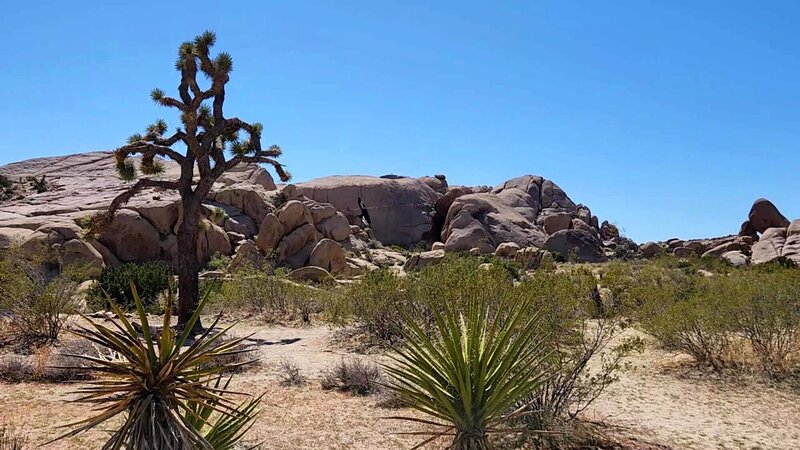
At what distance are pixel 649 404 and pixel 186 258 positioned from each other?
10821 mm

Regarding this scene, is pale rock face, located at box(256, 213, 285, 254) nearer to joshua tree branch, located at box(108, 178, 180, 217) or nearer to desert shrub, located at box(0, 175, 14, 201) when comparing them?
joshua tree branch, located at box(108, 178, 180, 217)

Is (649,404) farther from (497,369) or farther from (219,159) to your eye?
Result: (219,159)

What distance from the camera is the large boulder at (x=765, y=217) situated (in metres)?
41.5

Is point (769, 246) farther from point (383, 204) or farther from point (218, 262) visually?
point (218, 262)

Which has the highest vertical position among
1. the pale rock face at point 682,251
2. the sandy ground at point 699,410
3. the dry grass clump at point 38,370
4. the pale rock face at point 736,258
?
the pale rock face at point 682,251

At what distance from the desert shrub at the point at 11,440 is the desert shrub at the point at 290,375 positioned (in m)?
3.69

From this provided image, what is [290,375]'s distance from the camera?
905cm

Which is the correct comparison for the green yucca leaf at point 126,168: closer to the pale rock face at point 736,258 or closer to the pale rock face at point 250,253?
the pale rock face at point 250,253

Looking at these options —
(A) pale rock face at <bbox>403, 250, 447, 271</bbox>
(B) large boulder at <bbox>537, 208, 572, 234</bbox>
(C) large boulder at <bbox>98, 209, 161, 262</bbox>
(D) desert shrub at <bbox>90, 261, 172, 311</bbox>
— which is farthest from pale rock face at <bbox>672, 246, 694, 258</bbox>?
(D) desert shrub at <bbox>90, 261, 172, 311</bbox>

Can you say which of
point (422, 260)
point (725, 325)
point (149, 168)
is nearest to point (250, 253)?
point (422, 260)

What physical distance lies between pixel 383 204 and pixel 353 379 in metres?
35.4

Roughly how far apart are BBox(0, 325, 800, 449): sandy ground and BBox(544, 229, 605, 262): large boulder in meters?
28.6

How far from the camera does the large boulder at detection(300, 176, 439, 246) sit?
42750 millimetres

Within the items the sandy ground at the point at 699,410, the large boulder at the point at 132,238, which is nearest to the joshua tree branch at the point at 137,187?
the sandy ground at the point at 699,410
